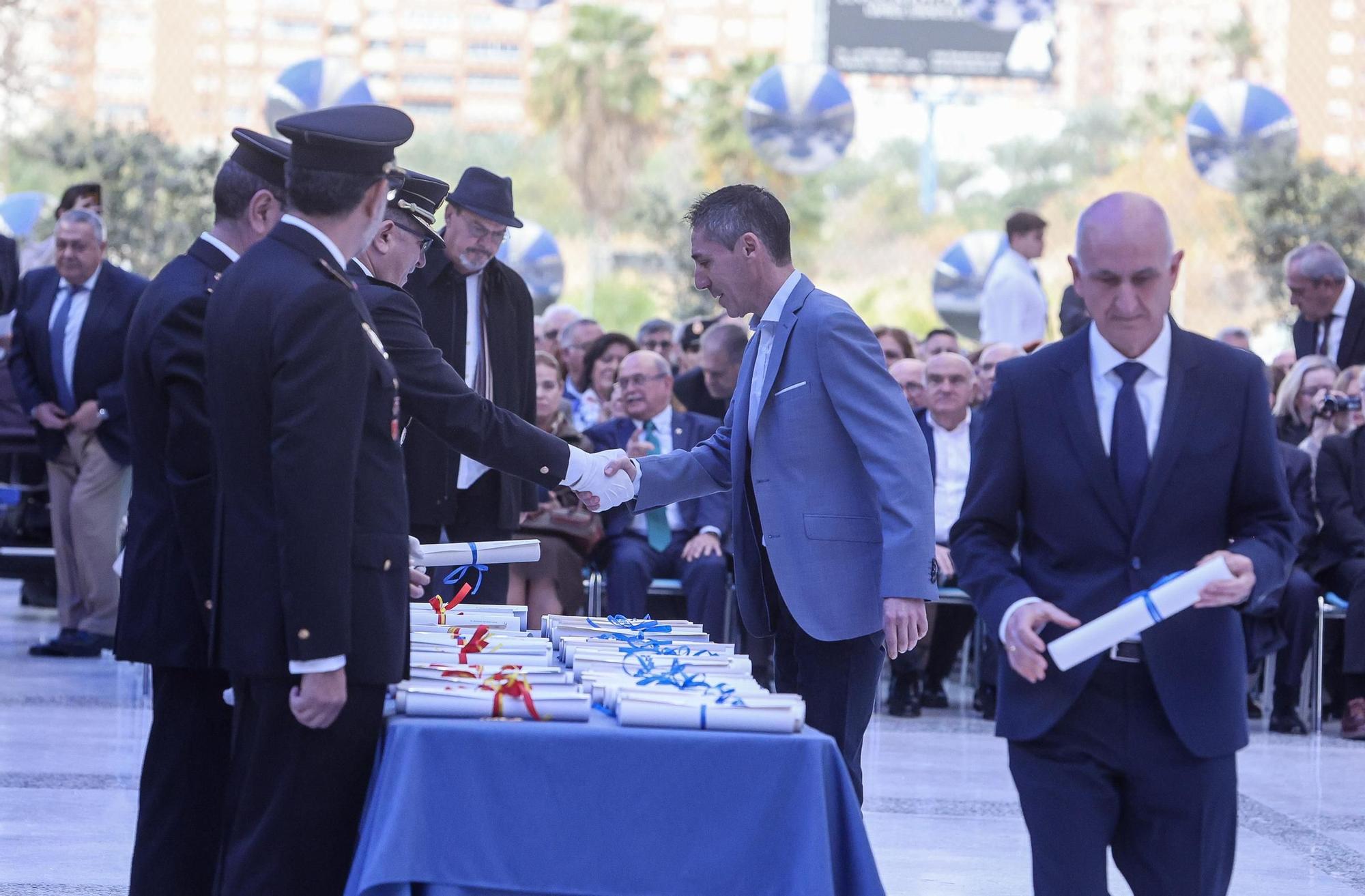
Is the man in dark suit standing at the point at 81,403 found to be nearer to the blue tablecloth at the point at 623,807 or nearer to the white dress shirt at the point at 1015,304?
the white dress shirt at the point at 1015,304

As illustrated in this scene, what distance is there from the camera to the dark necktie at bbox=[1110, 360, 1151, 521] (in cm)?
314

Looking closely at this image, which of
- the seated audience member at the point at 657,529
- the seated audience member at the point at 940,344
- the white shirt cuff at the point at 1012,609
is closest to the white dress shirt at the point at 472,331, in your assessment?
the seated audience member at the point at 657,529

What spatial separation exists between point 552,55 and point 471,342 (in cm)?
4067

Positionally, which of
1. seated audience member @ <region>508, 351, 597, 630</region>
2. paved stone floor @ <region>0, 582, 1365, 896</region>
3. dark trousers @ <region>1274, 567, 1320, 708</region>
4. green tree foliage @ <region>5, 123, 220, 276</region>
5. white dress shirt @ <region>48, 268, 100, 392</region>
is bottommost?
paved stone floor @ <region>0, 582, 1365, 896</region>

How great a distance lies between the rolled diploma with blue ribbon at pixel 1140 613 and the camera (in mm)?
2867

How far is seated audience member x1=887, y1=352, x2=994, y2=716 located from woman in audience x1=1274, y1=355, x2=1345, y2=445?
169 cm

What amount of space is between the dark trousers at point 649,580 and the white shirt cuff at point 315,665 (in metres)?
5.47

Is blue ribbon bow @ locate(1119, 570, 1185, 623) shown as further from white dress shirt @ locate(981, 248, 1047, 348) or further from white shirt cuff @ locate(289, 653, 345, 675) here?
white dress shirt @ locate(981, 248, 1047, 348)

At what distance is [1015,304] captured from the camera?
12055 millimetres

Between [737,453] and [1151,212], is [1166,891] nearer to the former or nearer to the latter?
[1151,212]

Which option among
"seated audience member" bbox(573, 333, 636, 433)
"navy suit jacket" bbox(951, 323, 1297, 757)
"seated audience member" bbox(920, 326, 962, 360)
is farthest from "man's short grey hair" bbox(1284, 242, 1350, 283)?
"navy suit jacket" bbox(951, 323, 1297, 757)

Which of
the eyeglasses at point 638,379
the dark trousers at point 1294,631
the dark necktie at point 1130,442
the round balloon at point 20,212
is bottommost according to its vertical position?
Result: the dark trousers at point 1294,631

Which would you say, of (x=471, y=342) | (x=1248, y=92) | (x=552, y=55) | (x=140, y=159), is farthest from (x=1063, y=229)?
(x=471, y=342)

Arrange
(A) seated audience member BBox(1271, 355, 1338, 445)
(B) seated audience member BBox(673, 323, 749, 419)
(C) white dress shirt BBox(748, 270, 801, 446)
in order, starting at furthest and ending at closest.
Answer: (A) seated audience member BBox(1271, 355, 1338, 445) → (B) seated audience member BBox(673, 323, 749, 419) → (C) white dress shirt BBox(748, 270, 801, 446)
